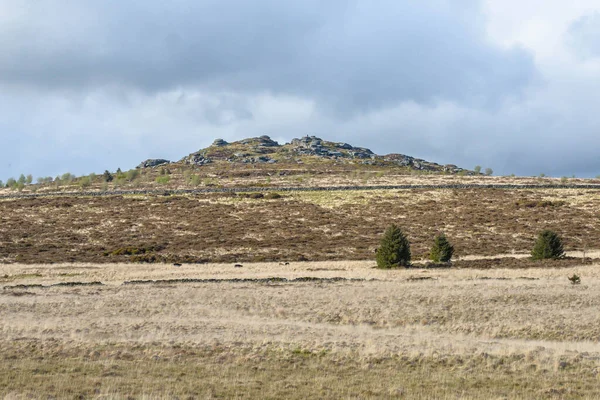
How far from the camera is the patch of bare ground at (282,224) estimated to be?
64562mm

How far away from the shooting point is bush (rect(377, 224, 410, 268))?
4922 centimetres

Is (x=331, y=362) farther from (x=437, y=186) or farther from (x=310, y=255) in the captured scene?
(x=437, y=186)

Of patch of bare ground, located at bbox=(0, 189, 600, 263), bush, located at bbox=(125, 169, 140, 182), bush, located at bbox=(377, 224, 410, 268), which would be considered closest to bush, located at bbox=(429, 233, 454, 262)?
bush, located at bbox=(377, 224, 410, 268)

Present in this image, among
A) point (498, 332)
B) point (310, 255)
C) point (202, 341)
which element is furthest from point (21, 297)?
point (310, 255)

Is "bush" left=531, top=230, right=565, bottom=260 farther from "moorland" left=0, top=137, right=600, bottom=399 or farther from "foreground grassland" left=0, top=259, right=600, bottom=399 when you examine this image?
"foreground grassland" left=0, top=259, right=600, bottom=399

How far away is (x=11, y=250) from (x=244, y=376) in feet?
188

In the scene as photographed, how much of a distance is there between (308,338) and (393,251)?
27505 millimetres

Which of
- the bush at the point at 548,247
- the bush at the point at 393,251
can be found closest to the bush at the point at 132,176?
the bush at the point at 393,251

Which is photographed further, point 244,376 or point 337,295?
point 337,295

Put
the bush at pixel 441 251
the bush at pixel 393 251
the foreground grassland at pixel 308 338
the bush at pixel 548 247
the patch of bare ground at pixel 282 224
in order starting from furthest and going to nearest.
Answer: the patch of bare ground at pixel 282 224
the bush at pixel 441 251
the bush at pixel 548 247
the bush at pixel 393 251
the foreground grassland at pixel 308 338

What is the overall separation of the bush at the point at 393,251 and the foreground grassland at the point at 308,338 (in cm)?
717

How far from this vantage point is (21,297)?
34344 mm

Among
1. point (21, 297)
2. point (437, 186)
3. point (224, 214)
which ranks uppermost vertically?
point (437, 186)

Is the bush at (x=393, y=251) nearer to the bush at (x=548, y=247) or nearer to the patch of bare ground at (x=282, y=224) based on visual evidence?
the patch of bare ground at (x=282, y=224)
